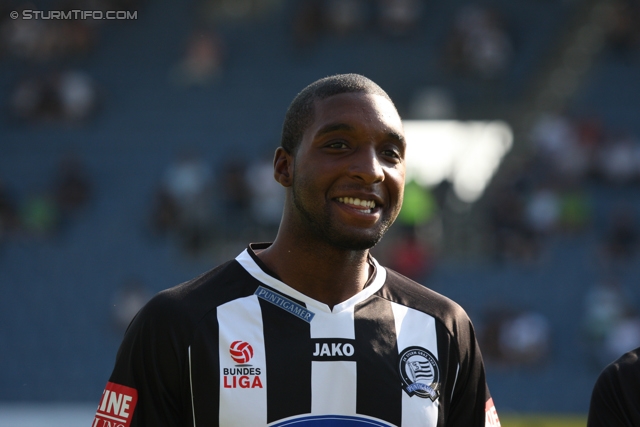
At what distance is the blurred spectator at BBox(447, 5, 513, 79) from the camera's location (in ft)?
53.0

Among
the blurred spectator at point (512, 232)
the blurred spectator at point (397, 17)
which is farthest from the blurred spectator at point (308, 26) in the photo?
the blurred spectator at point (512, 232)

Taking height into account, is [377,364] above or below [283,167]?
below

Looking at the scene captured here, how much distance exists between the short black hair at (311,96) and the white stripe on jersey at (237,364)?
49 cm

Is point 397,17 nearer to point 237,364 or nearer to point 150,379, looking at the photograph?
point 237,364

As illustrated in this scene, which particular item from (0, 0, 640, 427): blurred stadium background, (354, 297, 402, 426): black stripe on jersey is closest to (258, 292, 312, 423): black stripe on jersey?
(354, 297, 402, 426): black stripe on jersey

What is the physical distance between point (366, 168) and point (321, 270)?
0.36 m

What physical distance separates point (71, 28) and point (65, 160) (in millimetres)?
3210

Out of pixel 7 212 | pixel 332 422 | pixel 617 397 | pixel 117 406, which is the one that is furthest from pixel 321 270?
pixel 7 212

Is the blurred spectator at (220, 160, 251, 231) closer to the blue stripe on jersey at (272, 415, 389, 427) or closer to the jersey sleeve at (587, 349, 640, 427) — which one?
the jersey sleeve at (587, 349, 640, 427)

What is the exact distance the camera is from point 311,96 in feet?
8.88

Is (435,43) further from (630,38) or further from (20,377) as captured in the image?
(20,377)

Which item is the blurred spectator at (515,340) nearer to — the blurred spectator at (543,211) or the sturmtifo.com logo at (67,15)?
the blurred spectator at (543,211)

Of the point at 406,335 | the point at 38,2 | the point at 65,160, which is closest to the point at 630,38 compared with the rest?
the point at 65,160

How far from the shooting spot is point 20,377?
1220cm
